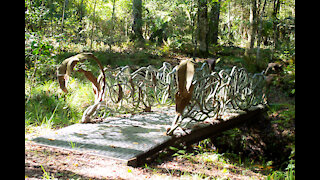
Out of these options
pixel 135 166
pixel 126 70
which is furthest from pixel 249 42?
pixel 135 166

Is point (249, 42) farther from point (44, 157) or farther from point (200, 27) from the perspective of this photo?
point (44, 157)

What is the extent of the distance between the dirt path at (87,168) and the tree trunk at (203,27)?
30.3ft

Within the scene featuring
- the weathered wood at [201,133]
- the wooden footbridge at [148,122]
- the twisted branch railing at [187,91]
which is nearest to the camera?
the weathered wood at [201,133]

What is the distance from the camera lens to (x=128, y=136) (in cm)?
371

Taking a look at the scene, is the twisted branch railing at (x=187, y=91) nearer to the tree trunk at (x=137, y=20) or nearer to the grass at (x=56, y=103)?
the grass at (x=56, y=103)

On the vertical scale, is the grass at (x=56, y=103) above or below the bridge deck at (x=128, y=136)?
above

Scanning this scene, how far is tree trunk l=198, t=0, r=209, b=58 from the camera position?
11.4m

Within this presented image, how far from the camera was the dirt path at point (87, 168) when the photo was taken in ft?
8.09

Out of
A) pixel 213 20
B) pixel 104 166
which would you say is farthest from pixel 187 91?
pixel 213 20

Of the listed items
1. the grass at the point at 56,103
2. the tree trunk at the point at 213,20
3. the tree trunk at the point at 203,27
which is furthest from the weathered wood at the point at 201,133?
the tree trunk at the point at 213,20

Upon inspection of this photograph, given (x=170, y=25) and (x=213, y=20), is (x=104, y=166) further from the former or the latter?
(x=213, y=20)
